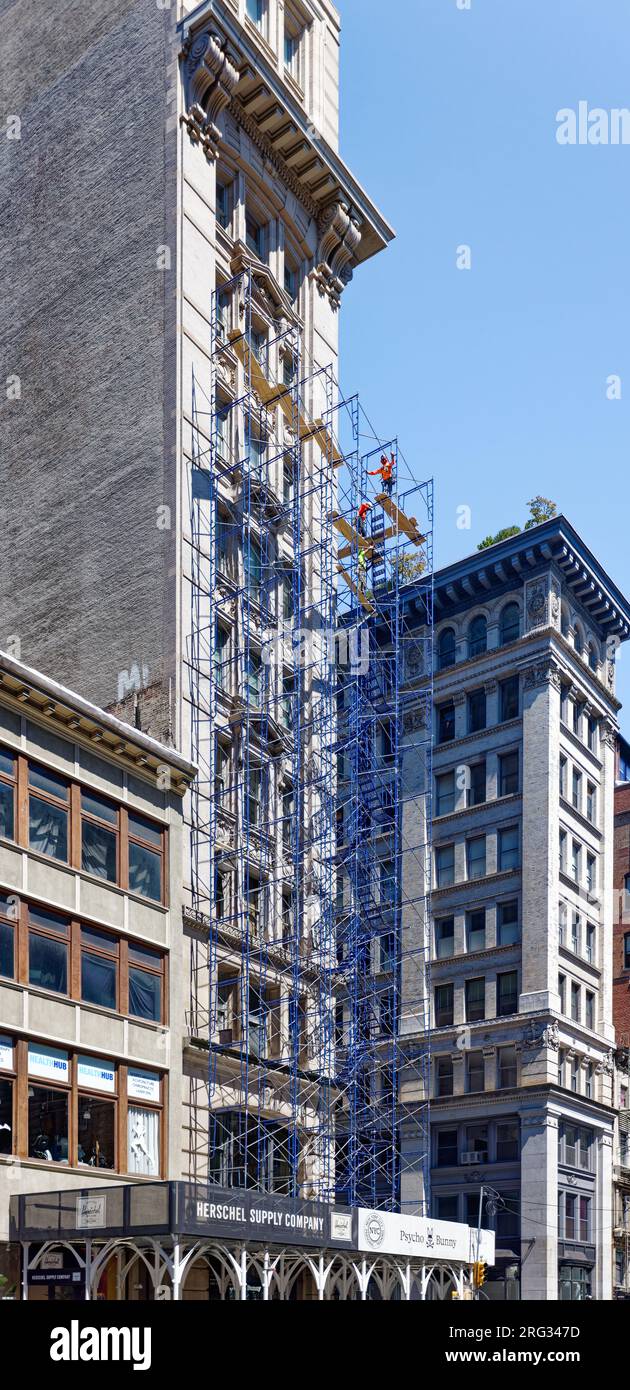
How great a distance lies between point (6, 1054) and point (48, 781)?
636 centimetres

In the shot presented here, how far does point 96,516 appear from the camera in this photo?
49531 mm

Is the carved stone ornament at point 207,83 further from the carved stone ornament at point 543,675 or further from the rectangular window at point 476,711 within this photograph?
the rectangular window at point 476,711

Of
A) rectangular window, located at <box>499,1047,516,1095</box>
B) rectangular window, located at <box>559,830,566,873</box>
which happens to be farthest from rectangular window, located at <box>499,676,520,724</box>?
rectangular window, located at <box>499,1047,516,1095</box>

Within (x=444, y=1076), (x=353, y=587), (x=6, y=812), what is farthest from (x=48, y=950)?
(x=444, y=1076)

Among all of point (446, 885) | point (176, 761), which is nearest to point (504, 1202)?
point (446, 885)

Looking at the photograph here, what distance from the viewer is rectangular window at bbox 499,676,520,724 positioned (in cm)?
7100

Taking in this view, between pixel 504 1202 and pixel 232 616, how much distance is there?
3092 cm

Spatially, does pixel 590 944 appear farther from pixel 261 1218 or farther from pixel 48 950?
pixel 48 950

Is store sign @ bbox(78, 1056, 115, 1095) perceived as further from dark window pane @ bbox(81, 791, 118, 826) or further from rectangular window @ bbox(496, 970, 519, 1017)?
rectangular window @ bbox(496, 970, 519, 1017)

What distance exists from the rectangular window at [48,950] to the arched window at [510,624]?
41.2 m

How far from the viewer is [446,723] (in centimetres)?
7450

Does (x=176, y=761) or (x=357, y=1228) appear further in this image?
(x=176, y=761)
